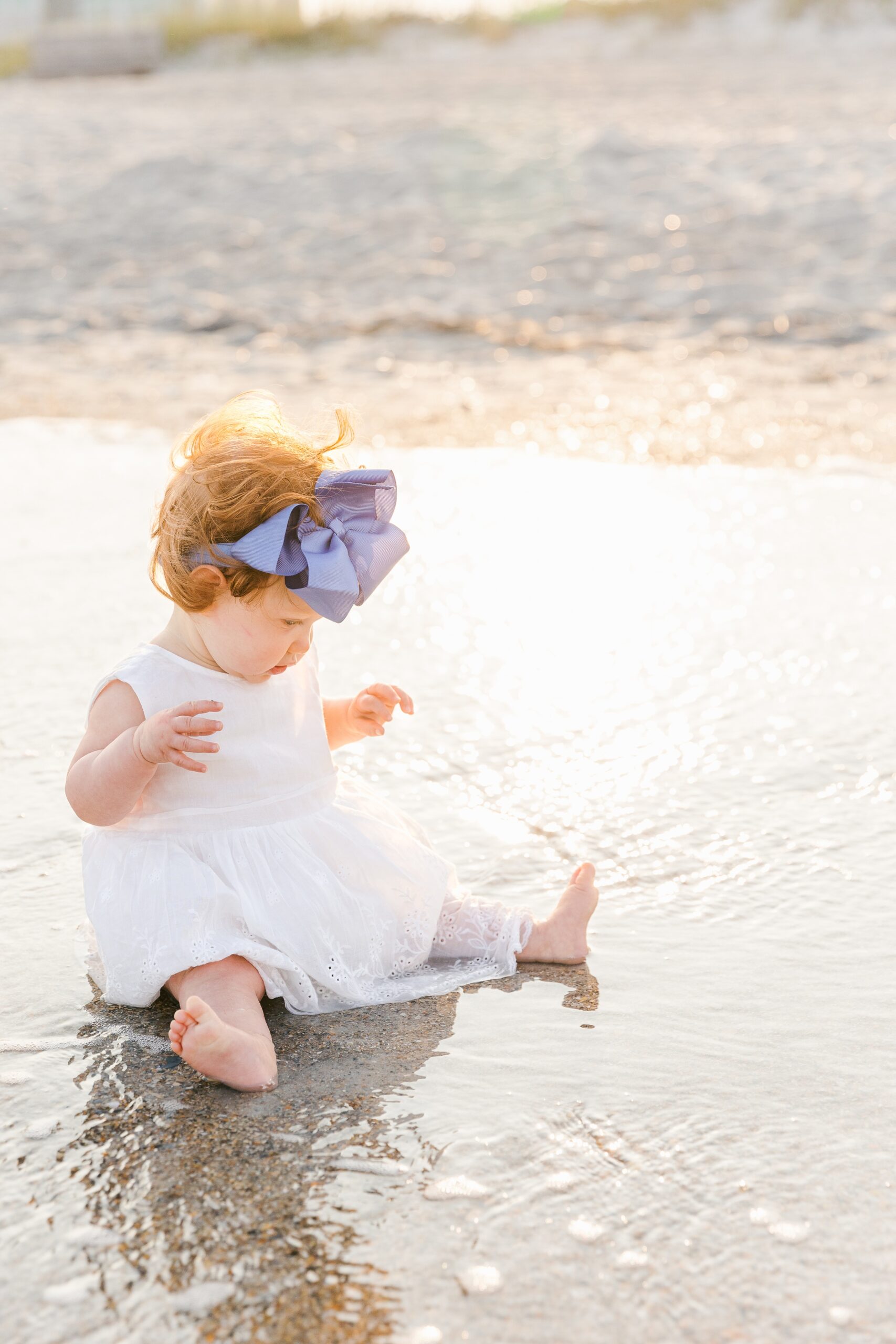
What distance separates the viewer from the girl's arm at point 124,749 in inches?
66.2

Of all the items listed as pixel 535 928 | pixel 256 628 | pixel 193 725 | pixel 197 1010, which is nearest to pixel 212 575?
pixel 256 628

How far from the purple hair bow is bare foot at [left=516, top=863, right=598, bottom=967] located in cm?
49

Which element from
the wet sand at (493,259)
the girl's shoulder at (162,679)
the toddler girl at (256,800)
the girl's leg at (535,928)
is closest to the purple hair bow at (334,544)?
the toddler girl at (256,800)

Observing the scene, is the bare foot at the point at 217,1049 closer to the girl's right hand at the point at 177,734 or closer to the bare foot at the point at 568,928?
the girl's right hand at the point at 177,734

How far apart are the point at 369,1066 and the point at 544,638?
1607mm

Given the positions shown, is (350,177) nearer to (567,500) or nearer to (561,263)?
(561,263)

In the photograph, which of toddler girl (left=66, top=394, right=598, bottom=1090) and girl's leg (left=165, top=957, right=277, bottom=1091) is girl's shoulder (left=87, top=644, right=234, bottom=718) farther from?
girl's leg (left=165, top=957, right=277, bottom=1091)

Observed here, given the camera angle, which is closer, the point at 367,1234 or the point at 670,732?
the point at 367,1234

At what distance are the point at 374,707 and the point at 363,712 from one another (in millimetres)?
24

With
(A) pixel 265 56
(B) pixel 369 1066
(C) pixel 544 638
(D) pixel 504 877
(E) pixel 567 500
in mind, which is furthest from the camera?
(A) pixel 265 56

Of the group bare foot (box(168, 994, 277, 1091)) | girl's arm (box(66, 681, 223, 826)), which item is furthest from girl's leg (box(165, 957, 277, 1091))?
girl's arm (box(66, 681, 223, 826))

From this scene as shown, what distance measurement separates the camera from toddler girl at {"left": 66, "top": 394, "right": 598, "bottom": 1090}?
1746 mm

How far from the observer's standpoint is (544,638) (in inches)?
124

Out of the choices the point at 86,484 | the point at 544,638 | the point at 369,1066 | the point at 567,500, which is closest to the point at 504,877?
the point at 369,1066
